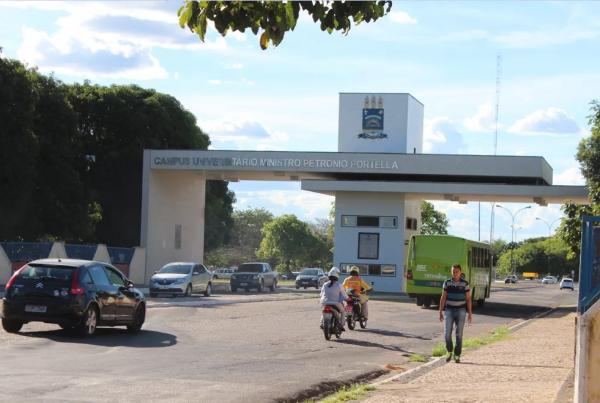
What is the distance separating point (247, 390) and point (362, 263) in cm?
3911

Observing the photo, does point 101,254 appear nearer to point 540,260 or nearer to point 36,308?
point 36,308

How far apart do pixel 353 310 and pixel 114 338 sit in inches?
269

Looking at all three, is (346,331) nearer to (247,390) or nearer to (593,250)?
(247,390)

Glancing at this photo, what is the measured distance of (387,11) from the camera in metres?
7.33

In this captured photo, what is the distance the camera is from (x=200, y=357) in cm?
1731

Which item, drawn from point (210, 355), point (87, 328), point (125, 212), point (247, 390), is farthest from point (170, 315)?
point (125, 212)

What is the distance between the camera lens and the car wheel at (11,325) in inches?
793

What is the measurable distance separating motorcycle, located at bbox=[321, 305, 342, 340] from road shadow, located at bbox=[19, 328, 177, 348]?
3.19m

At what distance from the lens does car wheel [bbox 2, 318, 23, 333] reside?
20.1 meters

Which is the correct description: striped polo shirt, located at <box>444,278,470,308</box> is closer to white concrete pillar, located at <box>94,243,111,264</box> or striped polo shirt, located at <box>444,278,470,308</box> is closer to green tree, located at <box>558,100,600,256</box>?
green tree, located at <box>558,100,600,256</box>

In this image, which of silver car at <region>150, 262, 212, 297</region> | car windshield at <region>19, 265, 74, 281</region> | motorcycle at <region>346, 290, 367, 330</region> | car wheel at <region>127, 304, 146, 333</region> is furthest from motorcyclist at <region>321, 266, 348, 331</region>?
silver car at <region>150, 262, 212, 297</region>

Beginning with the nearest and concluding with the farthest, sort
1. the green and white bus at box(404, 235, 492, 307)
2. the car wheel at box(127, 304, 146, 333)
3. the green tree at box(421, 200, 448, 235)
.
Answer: the car wheel at box(127, 304, 146, 333)
the green and white bus at box(404, 235, 492, 307)
the green tree at box(421, 200, 448, 235)

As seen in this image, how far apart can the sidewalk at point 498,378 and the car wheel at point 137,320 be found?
7.19 metres

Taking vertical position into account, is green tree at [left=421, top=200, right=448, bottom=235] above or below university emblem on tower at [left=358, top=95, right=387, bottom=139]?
below
